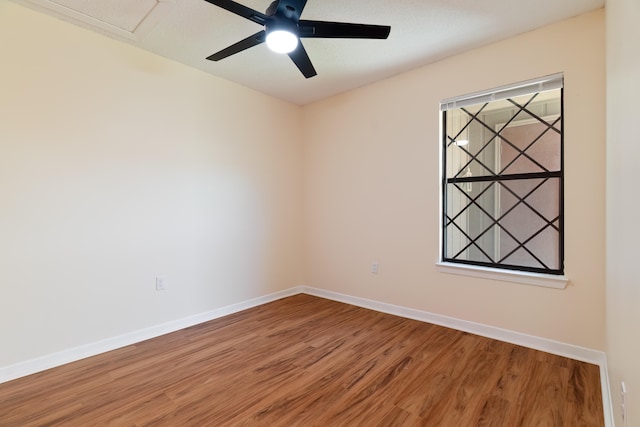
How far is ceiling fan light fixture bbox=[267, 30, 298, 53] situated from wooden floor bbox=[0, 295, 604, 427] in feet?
7.13

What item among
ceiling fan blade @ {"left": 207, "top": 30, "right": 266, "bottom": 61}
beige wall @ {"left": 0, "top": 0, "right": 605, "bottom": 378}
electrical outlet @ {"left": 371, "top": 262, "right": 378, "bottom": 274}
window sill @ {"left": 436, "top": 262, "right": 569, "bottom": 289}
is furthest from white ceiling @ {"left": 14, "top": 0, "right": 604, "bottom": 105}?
electrical outlet @ {"left": 371, "top": 262, "right": 378, "bottom": 274}

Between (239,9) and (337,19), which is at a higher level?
(337,19)

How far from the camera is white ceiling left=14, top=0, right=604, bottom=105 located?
212 centimetres

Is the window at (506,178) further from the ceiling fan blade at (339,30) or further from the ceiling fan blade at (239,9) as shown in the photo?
the ceiling fan blade at (239,9)

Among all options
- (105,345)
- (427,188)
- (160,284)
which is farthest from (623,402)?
(105,345)

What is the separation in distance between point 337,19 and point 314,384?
261 cm

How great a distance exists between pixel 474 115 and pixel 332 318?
8.31 ft

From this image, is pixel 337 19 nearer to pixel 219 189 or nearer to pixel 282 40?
pixel 282 40

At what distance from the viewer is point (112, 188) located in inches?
100

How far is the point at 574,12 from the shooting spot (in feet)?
7.27

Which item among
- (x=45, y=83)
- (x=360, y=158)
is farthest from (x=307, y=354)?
(x=45, y=83)

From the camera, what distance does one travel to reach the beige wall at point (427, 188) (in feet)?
7.37

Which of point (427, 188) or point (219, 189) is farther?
point (219, 189)

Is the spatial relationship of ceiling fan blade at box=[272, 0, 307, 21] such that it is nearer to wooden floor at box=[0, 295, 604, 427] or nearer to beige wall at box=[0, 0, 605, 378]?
beige wall at box=[0, 0, 605, 378]
